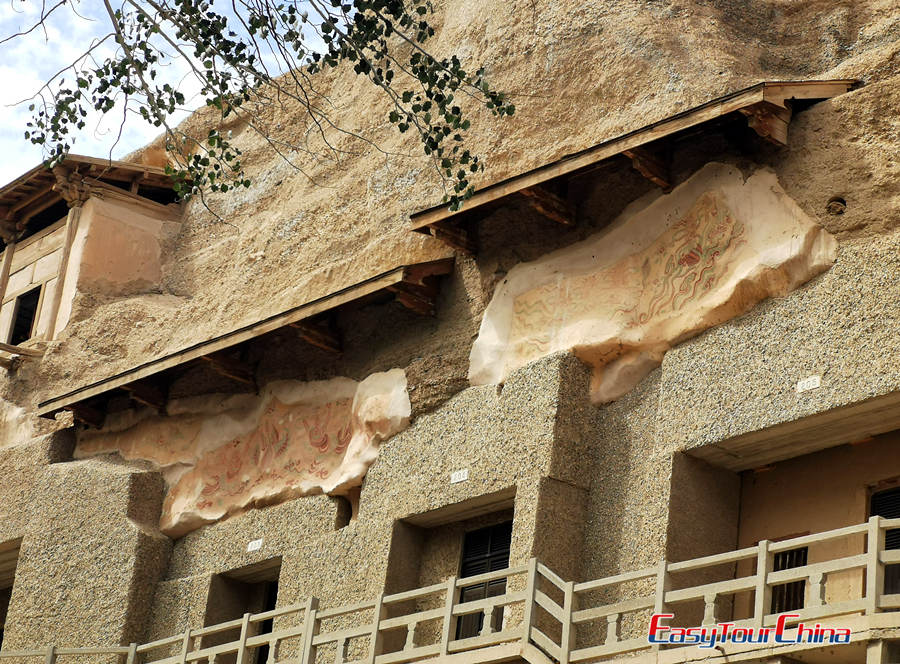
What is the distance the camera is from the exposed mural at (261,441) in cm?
1586

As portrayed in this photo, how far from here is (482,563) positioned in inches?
567

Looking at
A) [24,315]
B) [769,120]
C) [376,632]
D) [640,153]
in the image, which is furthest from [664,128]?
[24,315]

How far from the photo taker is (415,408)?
15.3 meters

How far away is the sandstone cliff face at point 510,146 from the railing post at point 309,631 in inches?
107

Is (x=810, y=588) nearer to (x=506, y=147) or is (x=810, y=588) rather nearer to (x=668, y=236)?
(x=668, y=236)

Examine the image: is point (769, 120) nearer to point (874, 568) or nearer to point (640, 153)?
point (640, 153)

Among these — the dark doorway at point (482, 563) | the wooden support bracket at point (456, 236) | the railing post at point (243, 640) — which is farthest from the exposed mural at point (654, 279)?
the railing post at point (243, 640)

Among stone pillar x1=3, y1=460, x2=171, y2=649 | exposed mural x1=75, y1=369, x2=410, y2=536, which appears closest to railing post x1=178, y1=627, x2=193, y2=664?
exposed mural x1=75, y1=369, x2=410, y2=536

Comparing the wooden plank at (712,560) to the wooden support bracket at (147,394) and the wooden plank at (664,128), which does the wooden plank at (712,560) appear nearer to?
the wooden plank at (664,128)

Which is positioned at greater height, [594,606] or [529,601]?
[594,606]

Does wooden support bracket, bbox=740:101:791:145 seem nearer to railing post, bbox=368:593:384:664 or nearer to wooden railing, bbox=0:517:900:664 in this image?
wooden railing, bbox=0:517:900:664

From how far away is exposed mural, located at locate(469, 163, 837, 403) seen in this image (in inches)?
497

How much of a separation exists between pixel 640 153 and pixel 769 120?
4.28 ft

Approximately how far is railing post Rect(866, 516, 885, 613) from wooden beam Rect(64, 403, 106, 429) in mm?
12317
